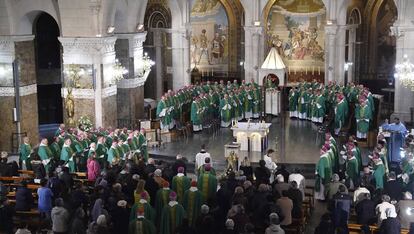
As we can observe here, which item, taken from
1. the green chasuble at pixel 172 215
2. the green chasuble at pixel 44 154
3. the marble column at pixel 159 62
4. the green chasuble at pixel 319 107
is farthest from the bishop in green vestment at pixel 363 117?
the green chasuble at pixel 172 215

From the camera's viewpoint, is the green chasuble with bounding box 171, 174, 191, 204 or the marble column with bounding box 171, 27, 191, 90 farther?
the marble column with bounding box 171, 27, 191, 90

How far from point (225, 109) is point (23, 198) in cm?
1334

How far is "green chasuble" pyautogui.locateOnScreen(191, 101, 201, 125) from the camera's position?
26.7m

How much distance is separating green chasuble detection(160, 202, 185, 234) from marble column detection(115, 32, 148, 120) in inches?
575

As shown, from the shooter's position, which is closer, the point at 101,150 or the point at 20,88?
the point at 101,150

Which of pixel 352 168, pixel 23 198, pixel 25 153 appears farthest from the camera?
pixel 25 153

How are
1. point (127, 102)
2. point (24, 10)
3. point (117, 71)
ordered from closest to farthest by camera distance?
1. point (24, 10)
2. point (117, 71)
3. point (127, 102)

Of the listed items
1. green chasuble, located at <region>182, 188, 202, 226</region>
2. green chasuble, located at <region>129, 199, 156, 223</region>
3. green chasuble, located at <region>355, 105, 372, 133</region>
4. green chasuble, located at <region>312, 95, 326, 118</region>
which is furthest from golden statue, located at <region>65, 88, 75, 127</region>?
green chasuble, located at <region>129, 199, 156, 223</region>

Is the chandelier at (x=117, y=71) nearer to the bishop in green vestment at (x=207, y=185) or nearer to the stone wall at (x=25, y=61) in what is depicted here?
the stone wall at (x=25, y=61)

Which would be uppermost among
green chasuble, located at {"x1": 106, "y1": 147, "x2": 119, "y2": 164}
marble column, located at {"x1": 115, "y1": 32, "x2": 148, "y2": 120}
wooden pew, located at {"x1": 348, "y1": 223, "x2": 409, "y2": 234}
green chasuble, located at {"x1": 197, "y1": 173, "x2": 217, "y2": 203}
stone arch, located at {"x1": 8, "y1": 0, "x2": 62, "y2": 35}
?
stone arch, located at {"x1": 8, "y1": 0, "x2": 62, "y2": 35}

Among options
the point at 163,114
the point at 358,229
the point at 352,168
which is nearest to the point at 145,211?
the point at 358,229

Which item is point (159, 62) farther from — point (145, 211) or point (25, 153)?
point (145, 211)

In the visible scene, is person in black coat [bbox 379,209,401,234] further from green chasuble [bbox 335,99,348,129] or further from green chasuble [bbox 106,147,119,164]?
green chasuble [bbox 335,99,348,129]

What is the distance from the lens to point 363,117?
24516mm
